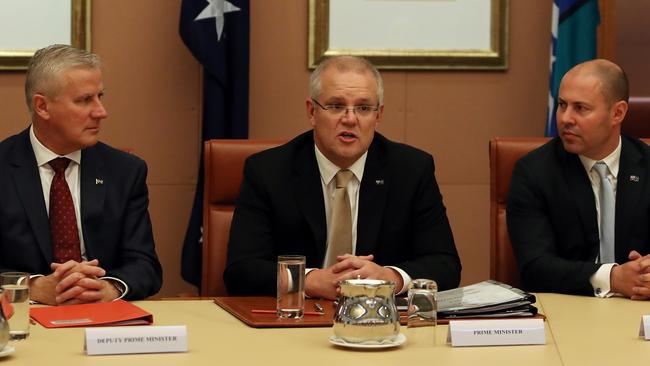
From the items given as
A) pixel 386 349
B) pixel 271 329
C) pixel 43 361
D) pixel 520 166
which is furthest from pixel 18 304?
pixel 520 166

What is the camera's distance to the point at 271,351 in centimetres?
253

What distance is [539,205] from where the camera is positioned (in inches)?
154

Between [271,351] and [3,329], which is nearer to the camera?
[3,329]

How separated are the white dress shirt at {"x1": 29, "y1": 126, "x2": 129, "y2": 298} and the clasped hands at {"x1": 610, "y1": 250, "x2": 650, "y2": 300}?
1.79m

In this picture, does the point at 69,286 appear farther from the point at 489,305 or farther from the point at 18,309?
the point at 489,305

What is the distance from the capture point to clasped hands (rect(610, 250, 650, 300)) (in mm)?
3340

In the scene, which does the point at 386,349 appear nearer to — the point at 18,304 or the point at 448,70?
the point at 18,304

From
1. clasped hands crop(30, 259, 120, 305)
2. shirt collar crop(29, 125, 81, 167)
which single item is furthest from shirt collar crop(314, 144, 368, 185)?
clasped hands crop(30, 259, 120, 305)

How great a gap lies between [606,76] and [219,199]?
1564 millimetres

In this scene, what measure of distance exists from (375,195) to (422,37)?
181cm

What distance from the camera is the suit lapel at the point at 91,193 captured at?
12.0ft

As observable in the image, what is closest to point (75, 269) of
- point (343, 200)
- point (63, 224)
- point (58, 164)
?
point (63, 224)

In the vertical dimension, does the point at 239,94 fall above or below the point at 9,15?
below

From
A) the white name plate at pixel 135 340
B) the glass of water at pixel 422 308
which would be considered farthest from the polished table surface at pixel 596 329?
the white name plate at pixel 135 340
